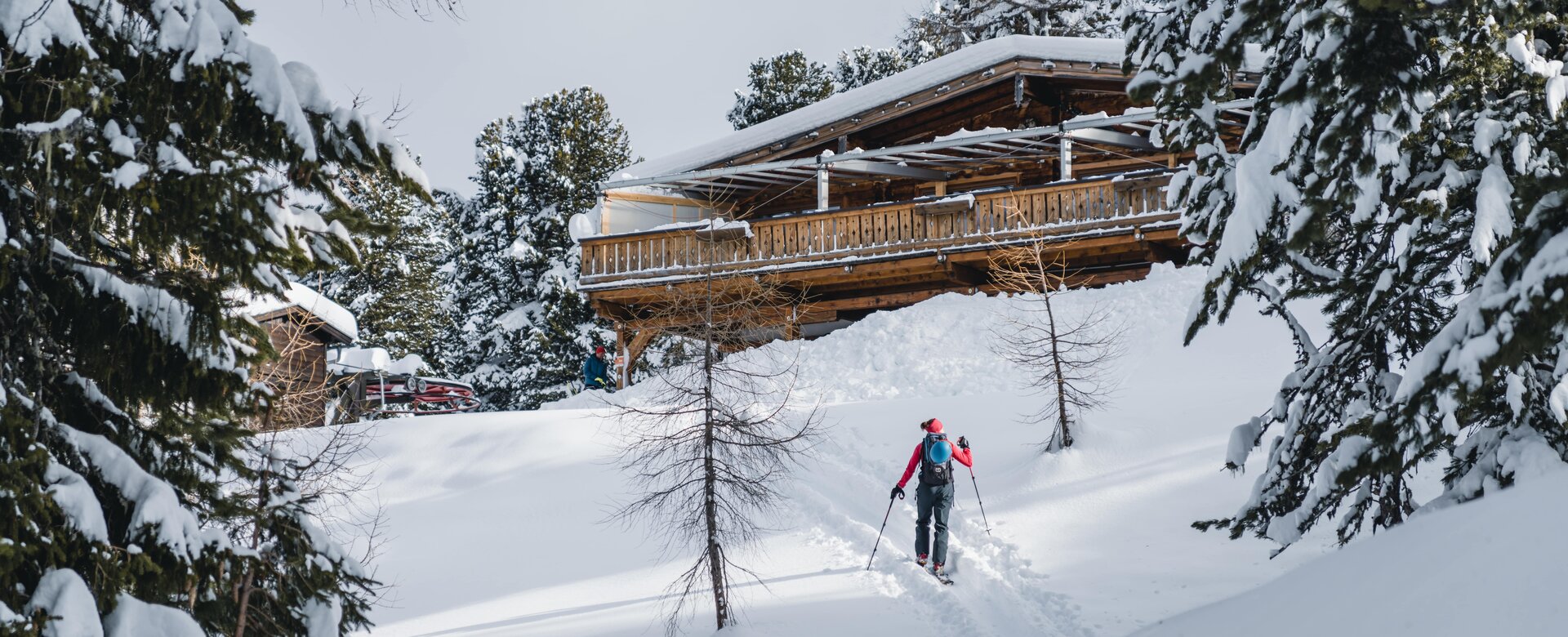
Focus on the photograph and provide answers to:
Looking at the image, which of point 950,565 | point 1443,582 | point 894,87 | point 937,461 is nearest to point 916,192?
point 894,87

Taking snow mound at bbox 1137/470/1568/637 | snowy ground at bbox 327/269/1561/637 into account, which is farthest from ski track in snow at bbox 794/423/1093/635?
snow mound at bbox 1137/470/1568/637

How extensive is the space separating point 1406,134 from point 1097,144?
1730cm

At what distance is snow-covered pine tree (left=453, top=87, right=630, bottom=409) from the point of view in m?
31.5

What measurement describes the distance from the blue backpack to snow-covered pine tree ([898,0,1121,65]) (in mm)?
24410

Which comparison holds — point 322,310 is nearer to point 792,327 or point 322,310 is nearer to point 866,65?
point 792,327

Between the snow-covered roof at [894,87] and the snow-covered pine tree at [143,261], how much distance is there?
18.2 meters

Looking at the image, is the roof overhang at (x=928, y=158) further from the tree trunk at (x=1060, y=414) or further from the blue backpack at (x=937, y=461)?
the blue backpack at (x=937, y=461)

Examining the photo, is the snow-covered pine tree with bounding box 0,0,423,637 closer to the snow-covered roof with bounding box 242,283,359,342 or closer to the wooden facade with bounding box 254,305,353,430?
the wooden facade with bounding box 254,305,353,430

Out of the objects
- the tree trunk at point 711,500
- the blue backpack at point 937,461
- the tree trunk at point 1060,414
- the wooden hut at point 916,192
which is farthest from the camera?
the wooden hut at point 916,192

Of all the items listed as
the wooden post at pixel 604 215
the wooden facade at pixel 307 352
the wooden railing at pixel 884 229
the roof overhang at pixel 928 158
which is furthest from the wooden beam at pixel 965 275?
the wooden facade at pixel 307 352

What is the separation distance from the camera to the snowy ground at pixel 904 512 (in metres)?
10.0

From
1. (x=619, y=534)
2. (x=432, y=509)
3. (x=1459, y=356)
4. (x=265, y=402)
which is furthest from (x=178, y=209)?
(x=432, y=509)

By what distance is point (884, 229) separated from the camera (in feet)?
68.5

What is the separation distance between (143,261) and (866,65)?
116ft
